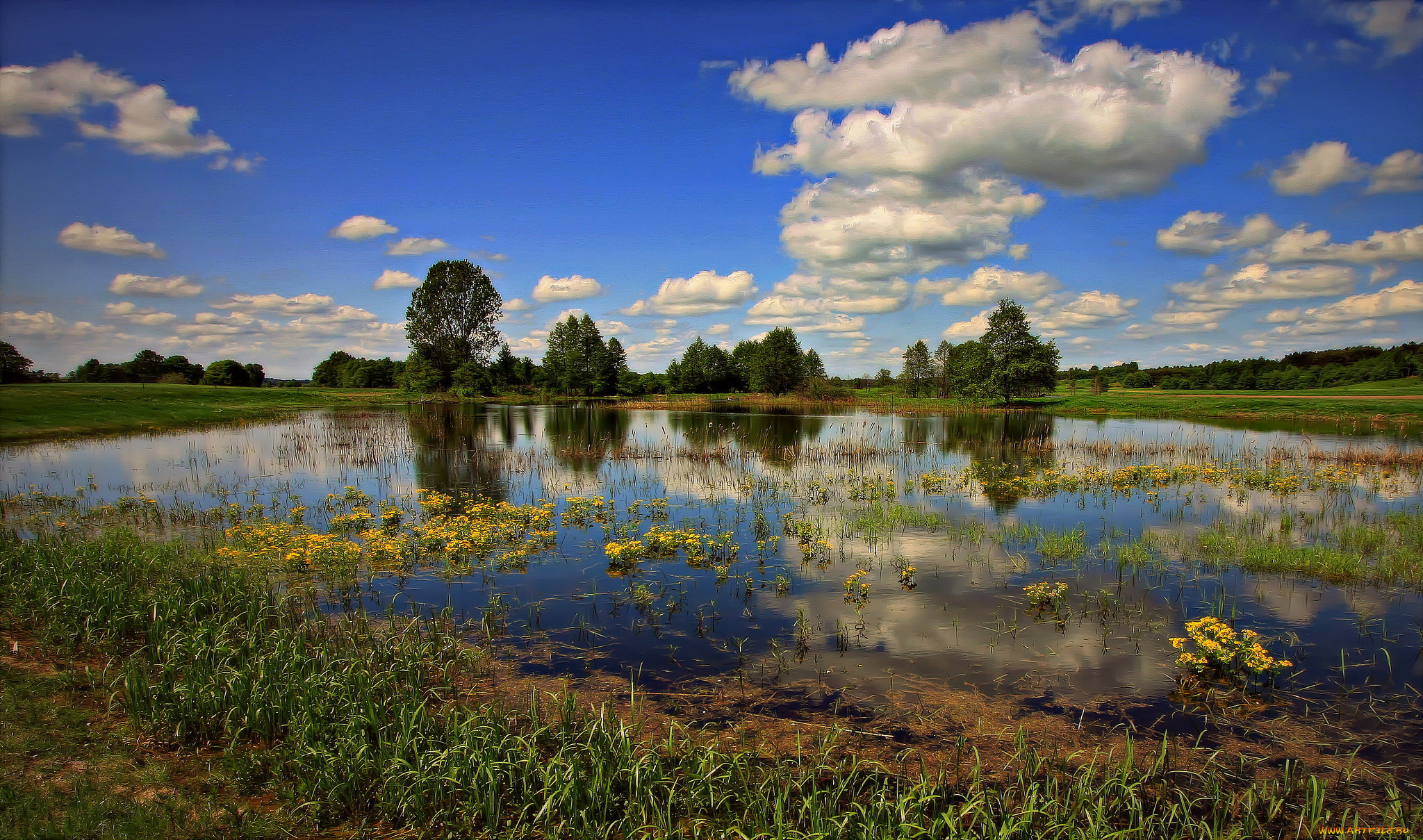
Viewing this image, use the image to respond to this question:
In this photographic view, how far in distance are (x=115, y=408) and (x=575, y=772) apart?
51447 millimetres

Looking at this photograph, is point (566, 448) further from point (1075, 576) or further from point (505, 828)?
point (505, 828)

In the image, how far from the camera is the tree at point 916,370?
12128 centimetres

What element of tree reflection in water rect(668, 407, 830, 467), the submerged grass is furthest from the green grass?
the submerged grass

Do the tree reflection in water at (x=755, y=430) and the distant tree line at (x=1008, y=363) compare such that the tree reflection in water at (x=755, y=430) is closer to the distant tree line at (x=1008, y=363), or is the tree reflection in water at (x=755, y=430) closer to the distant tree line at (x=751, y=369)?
the distant tree line at (x=1008, y=363)

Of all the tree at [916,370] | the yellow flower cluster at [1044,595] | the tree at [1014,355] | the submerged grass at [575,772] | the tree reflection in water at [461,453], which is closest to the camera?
the submerged grass at [575,772]

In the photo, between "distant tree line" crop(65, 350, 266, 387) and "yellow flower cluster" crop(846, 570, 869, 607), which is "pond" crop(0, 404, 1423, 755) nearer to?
"yellow flower cluster" crop(846, 570, 869, 607)

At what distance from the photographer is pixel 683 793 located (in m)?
5.36

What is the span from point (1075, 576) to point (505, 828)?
1163cm

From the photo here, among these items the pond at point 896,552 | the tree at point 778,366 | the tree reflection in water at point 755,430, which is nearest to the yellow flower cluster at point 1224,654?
the pond at point 896,552

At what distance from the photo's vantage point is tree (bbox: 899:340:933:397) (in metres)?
121

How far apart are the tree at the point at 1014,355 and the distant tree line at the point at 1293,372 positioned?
36784 mm

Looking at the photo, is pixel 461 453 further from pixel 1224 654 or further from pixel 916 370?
pixel 916 370

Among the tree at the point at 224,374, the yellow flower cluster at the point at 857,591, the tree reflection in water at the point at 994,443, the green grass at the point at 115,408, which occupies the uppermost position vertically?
the tree at the point at 224,374

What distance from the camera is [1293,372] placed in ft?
313
